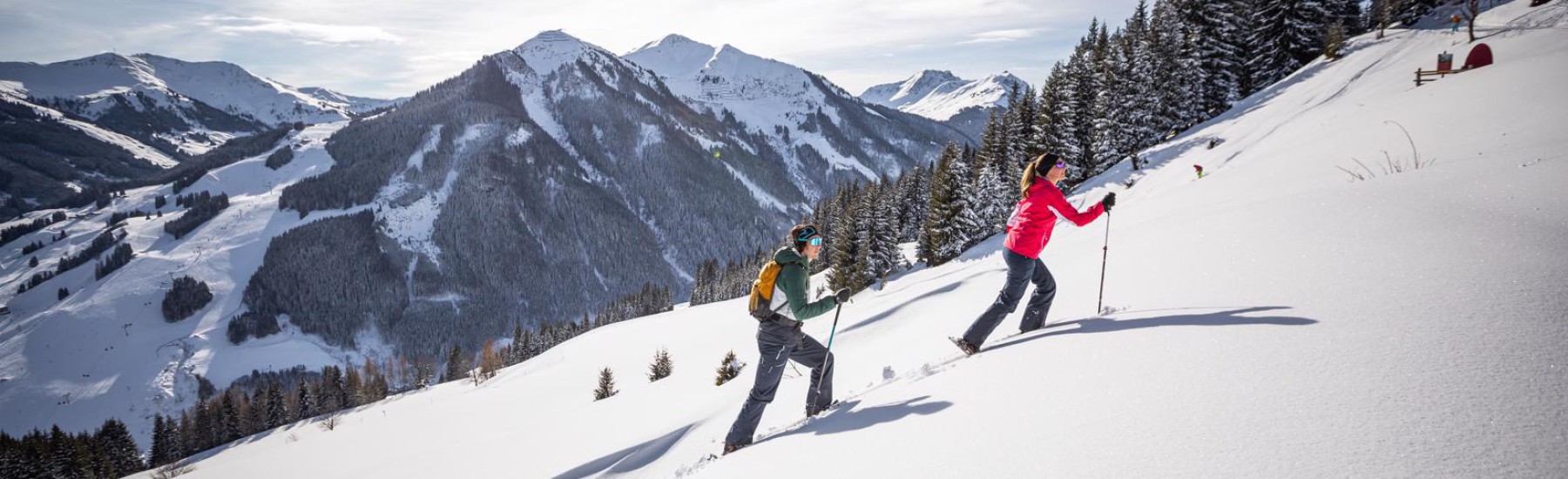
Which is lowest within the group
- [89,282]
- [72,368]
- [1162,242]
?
[72,368]

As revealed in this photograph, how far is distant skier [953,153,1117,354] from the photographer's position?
582 cm

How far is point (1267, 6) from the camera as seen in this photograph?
33219mm

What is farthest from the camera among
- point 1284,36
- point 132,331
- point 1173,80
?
point 132,331

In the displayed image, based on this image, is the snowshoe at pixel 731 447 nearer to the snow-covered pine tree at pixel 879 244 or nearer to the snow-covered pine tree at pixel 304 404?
the snow-covered pine tree at pixel 879 244

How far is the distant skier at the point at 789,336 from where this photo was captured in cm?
550

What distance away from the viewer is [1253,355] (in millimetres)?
3703

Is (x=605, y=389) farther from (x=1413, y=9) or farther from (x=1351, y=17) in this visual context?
(x=1351, y=17)

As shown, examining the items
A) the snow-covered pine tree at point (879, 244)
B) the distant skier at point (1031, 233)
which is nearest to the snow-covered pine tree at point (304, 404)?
the snow-covered pine tree at point (879, 244)

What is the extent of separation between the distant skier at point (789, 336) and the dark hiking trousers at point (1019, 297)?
159cm

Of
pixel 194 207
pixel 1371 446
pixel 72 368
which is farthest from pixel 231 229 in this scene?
pixel 1371 446

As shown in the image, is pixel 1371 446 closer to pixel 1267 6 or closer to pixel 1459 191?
pixel 1459 191

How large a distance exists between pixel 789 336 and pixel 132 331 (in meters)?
169

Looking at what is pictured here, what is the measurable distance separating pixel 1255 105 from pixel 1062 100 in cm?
1096

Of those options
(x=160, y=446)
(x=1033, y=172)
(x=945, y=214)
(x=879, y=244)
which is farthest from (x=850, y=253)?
(x=160, y=446)
